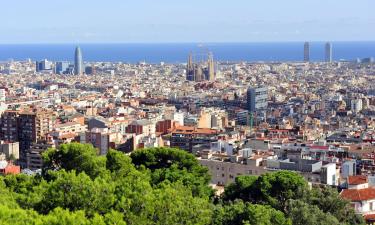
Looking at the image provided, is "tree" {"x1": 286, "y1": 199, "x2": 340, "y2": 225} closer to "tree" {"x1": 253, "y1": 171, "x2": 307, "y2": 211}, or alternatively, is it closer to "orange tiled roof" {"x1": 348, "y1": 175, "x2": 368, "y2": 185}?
"tree" {"x1": 253, "y1": 171, "x2": 307, "y2": 211}

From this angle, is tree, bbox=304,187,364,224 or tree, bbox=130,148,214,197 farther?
tree, bbox=130,148,214,197

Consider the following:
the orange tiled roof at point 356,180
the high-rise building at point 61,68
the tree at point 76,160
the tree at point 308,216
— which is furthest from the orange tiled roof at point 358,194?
the high-rise building at point 61,68

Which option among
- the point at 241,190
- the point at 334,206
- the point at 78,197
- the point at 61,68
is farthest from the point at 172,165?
the point at 61,68

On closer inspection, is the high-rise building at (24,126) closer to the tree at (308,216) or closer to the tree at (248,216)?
the tree at (248,216)

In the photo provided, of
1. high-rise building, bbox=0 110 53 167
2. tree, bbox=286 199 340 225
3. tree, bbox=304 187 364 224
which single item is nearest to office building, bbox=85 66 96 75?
high-rise building, bbox=0 110 53 167

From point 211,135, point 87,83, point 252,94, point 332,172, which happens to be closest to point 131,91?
point 87,83

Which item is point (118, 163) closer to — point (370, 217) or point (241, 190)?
point (241, 190)
